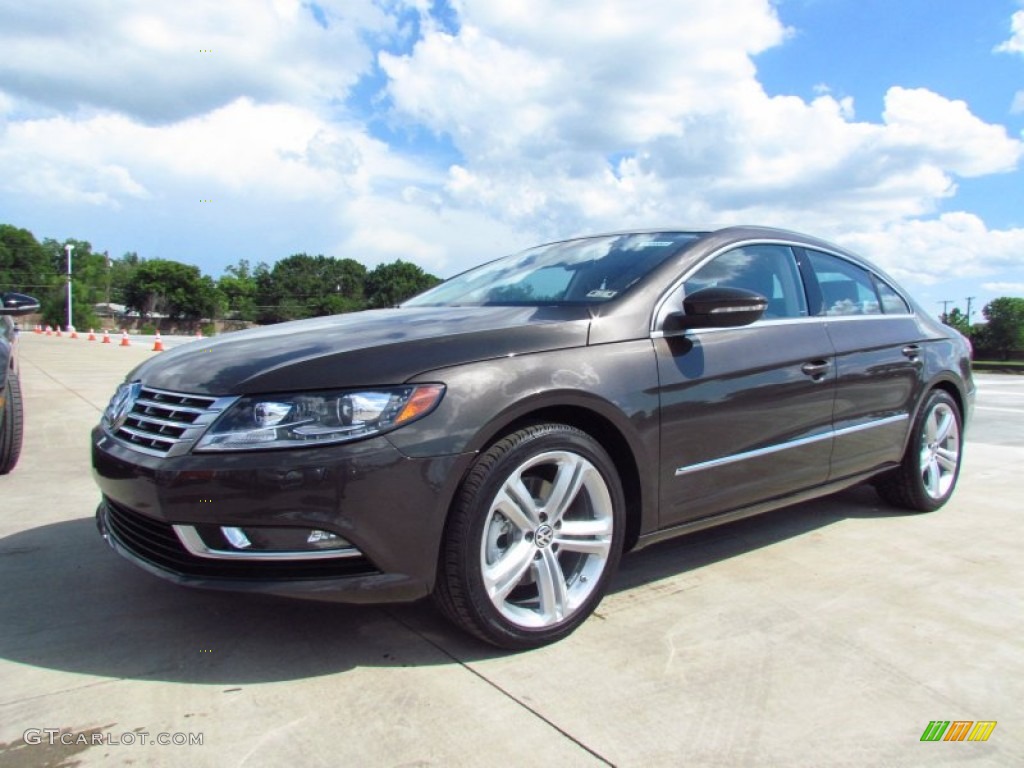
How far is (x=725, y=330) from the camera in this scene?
10.2 feet

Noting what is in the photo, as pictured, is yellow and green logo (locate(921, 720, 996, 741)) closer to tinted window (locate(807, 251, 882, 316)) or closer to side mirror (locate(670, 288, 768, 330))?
side mirror (locate(670, 288, 768, 330))

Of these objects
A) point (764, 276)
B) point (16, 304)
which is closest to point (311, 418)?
point (764, 276)

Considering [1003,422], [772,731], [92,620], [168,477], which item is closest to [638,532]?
[772,731]

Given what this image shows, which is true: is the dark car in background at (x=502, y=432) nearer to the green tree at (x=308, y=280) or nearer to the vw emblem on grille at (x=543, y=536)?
the vw emblem on grille at (x=543, y=536)

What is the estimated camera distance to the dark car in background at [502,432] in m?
2.24

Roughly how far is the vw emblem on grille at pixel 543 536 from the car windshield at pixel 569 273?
34.8 inches

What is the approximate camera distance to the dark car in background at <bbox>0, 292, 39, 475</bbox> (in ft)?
14.8

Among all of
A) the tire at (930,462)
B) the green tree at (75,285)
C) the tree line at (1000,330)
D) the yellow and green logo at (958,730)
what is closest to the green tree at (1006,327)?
the tree line at (1000,330)

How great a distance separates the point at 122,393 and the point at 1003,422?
8.75 m

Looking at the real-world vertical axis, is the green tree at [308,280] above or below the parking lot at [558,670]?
above

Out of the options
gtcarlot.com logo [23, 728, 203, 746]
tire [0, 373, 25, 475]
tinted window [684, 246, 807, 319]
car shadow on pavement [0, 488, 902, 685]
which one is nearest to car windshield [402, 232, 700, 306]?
tinted window [684, 246, 807, 319]

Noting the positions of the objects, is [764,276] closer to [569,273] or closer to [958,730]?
[569,273]

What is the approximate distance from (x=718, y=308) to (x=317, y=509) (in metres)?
1.59

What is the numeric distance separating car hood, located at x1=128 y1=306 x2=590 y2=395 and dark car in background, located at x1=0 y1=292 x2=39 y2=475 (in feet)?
6.99
